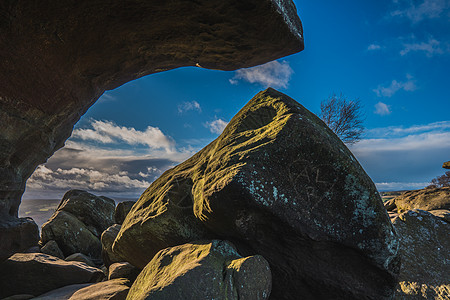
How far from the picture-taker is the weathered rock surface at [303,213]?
12.9 feet

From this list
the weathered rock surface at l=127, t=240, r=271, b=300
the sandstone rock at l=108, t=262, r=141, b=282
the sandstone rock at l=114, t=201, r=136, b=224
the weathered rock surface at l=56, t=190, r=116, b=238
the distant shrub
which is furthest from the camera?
the distant shrub

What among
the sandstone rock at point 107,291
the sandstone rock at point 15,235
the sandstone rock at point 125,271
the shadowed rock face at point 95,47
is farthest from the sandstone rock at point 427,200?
the sandstone rock at point 15,235

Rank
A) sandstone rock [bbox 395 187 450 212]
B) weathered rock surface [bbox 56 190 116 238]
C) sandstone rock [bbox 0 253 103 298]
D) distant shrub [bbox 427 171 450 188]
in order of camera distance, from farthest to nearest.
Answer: distant shrub [bbox 427 171 450 188] → weathered rock surface [bbox 56 190 116 238] → sandstone rock [bbox 395 187 450 212] → sandstone rock [bbox 0 253 103 298]

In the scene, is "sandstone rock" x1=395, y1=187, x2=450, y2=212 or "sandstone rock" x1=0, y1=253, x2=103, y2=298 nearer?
"sandstone rock" x1=0, y1=253, x2=103, y2=298

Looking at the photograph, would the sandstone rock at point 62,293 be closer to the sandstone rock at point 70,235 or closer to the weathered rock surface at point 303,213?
the weathered rock surface at point 303,213

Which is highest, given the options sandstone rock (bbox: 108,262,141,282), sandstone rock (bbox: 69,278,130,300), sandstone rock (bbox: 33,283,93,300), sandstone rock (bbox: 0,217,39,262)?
sandstone rock (bbox: 0,217,39,262)

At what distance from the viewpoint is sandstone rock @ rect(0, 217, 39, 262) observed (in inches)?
320

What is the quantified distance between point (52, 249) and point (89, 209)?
383 cm

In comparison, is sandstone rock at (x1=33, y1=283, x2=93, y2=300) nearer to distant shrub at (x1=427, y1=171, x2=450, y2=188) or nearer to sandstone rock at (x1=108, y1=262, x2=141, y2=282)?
sandstone rock at (x1=108, y1=262, x2=141, y2=282)

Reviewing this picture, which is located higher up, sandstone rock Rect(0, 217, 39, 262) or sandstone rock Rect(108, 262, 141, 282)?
sandstone rock Rect(0, 217, 39, 262)

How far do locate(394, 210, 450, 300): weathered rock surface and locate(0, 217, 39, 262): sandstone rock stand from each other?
1120 cm

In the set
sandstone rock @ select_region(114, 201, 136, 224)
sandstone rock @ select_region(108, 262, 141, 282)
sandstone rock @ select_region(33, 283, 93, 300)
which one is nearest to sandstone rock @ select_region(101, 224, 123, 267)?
sandstone rock @ select_region(33, 283, 93, 300)

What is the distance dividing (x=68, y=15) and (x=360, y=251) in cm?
771

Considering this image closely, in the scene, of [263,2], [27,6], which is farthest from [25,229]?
[263,2]
